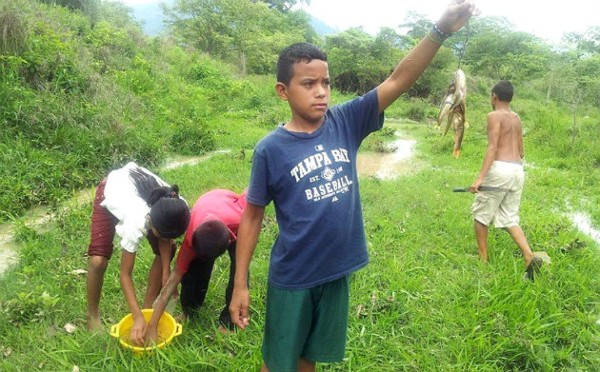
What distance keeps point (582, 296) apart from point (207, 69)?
13997mm

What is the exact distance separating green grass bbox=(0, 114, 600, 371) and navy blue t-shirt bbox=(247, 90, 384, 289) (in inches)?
36.7

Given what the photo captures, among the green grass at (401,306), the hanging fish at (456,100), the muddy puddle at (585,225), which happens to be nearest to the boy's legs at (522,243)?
the green grass at (401,306)

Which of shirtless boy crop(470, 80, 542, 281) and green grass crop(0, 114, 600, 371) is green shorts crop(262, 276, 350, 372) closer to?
green grass crop(0, 114, 600, 371)

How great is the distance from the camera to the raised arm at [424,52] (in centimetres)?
170

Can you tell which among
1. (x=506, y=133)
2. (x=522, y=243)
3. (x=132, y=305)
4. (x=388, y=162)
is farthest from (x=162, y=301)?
(x=388, y=162)

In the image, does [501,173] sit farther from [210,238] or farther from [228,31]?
[228,31]

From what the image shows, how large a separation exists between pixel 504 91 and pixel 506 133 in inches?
13.9

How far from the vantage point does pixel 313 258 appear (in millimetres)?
1820

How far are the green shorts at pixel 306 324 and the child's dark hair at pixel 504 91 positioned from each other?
8.75ft

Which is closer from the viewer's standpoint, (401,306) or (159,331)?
(159,331)

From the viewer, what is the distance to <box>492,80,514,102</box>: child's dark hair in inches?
149

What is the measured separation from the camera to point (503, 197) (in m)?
3.94

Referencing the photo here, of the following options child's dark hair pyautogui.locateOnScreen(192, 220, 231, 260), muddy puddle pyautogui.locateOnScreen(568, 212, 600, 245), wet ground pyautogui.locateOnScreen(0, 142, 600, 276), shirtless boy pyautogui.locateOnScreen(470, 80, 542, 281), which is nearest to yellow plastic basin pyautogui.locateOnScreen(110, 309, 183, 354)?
child's dark hair pyautogui.locateOnScreen(192, 220, 231, 260)

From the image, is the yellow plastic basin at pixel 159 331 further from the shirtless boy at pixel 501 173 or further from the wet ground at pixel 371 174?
the shirtless boy at pixel 501 173
